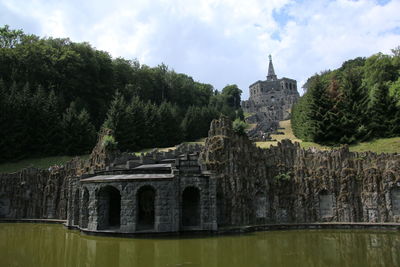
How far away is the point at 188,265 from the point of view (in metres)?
13.1

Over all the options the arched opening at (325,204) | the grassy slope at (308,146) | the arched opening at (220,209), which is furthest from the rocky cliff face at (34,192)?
the arched opening at (325,204)

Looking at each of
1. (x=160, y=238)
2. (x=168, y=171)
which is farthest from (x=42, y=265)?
(x=168, y=171)

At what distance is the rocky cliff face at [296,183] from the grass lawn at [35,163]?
2600 cm

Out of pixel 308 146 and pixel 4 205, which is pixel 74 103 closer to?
pixel 4 205

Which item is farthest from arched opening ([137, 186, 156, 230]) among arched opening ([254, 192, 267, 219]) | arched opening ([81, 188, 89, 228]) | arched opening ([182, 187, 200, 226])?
arched opening ([254, 192, 267, 219])

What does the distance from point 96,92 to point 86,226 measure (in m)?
49.4

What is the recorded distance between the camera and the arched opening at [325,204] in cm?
2717

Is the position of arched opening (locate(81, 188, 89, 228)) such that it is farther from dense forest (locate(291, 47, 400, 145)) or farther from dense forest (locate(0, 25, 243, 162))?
dense forest (locate(291, 47, 400, 145))

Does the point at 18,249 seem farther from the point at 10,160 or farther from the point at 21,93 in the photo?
the point at 21,93

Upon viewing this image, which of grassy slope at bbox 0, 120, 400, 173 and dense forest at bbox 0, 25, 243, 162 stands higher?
dense forest at bbox 0, 25, 243, 162

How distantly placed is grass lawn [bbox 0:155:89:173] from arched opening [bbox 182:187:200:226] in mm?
24974

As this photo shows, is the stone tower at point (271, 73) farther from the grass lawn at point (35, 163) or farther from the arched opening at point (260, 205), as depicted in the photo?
the arched opening at point (260, 205)

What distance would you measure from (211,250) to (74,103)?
4564 cm

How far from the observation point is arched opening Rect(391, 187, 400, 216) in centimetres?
2536
